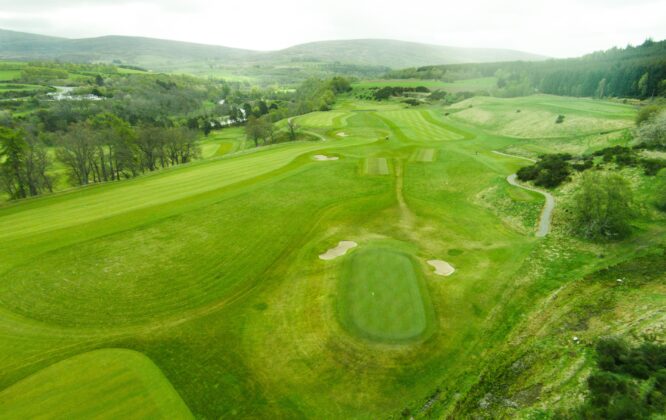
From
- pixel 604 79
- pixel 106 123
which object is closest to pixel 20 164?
pixel 106 123

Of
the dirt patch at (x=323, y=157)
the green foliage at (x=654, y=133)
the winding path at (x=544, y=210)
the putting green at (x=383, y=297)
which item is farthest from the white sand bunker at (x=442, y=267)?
the green foliage at (x=654, y=133)

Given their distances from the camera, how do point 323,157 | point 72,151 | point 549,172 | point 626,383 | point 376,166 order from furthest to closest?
point 323,157 → point 72,151 → point 376,166 → point 549,172 → point 626,383

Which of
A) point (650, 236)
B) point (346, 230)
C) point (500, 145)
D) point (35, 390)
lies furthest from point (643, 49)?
point (35, 390)

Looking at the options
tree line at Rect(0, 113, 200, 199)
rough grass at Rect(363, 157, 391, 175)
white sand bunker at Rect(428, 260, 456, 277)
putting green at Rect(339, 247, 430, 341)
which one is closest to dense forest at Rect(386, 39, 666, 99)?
rough grass at Rect(363, 157, 391, 175)

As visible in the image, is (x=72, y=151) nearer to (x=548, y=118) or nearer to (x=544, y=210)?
(x=544, y=210)

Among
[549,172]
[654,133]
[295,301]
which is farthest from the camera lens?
[654,133]

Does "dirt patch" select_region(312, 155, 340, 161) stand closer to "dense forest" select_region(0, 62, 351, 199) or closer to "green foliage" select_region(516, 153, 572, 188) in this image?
"green foliage" select_region(516, 153, 572, 188)

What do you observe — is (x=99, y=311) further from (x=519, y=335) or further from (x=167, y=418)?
(x=519, y=335)
